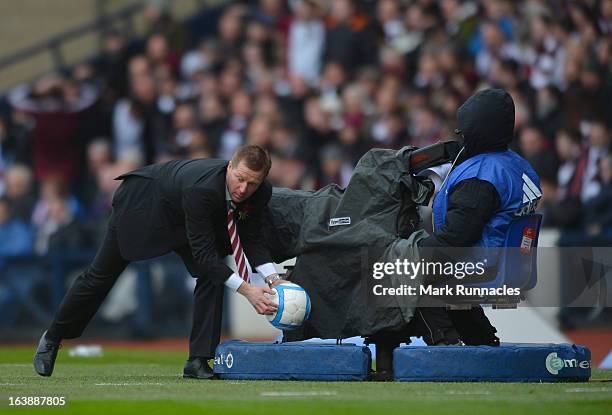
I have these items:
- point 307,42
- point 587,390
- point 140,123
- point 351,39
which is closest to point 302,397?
point 587,390

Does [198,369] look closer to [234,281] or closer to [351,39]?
[234,281]

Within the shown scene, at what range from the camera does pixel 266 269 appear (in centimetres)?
973

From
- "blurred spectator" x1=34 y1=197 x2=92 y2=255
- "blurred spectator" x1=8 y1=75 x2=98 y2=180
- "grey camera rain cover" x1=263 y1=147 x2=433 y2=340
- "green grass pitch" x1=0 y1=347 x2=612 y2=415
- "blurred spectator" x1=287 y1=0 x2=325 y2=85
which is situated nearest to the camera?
"green grass pitch" x1=0 y1=347 x2=612 y2=415

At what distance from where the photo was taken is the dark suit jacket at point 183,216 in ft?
30.8

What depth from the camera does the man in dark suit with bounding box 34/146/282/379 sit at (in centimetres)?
936

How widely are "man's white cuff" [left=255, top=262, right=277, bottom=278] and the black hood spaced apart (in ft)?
5.60

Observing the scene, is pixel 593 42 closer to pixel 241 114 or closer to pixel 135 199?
pixel 241 114

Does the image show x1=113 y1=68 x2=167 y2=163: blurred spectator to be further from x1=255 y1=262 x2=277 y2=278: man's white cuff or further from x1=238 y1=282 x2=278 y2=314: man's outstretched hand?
x1=238 y1=282 x2=278 y2=314: man's outstretched hand

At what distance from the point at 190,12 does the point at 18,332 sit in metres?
8.29

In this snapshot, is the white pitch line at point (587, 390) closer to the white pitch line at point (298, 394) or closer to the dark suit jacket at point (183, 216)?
the white pitch line at point (298, 394)

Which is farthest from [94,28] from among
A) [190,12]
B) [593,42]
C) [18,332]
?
[593,42]

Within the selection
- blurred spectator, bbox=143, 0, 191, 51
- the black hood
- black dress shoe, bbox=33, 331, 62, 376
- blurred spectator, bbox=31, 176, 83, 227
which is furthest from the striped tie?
blurred spectator, bbox=143, 0, 191, 51

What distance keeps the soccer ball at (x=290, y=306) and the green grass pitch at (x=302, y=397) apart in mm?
489

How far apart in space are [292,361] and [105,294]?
1713mm
